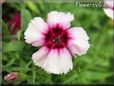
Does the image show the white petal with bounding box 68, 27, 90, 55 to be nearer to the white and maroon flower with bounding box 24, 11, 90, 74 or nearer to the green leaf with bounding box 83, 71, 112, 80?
the white and maroon flower with bounding box 24, 11, 90, 74

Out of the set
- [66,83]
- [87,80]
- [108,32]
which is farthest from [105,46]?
[66,83]

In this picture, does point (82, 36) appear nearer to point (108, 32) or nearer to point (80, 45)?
point (80, 45)

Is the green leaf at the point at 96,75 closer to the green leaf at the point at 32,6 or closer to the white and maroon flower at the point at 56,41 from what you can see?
the green leaf at the point at 32,6

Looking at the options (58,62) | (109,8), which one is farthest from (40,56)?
(109,8)

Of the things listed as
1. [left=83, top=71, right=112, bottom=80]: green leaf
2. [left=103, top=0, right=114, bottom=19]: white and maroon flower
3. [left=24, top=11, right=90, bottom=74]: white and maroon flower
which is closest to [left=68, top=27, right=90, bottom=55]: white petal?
[left=24, top=11, right=90, bottom=74]: white and maroon flower

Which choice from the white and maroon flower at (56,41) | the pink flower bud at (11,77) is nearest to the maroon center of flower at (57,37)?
the white and maroon flower at (56,41)

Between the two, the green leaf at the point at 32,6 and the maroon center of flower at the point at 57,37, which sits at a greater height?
the green leaf at the point at 32,6
